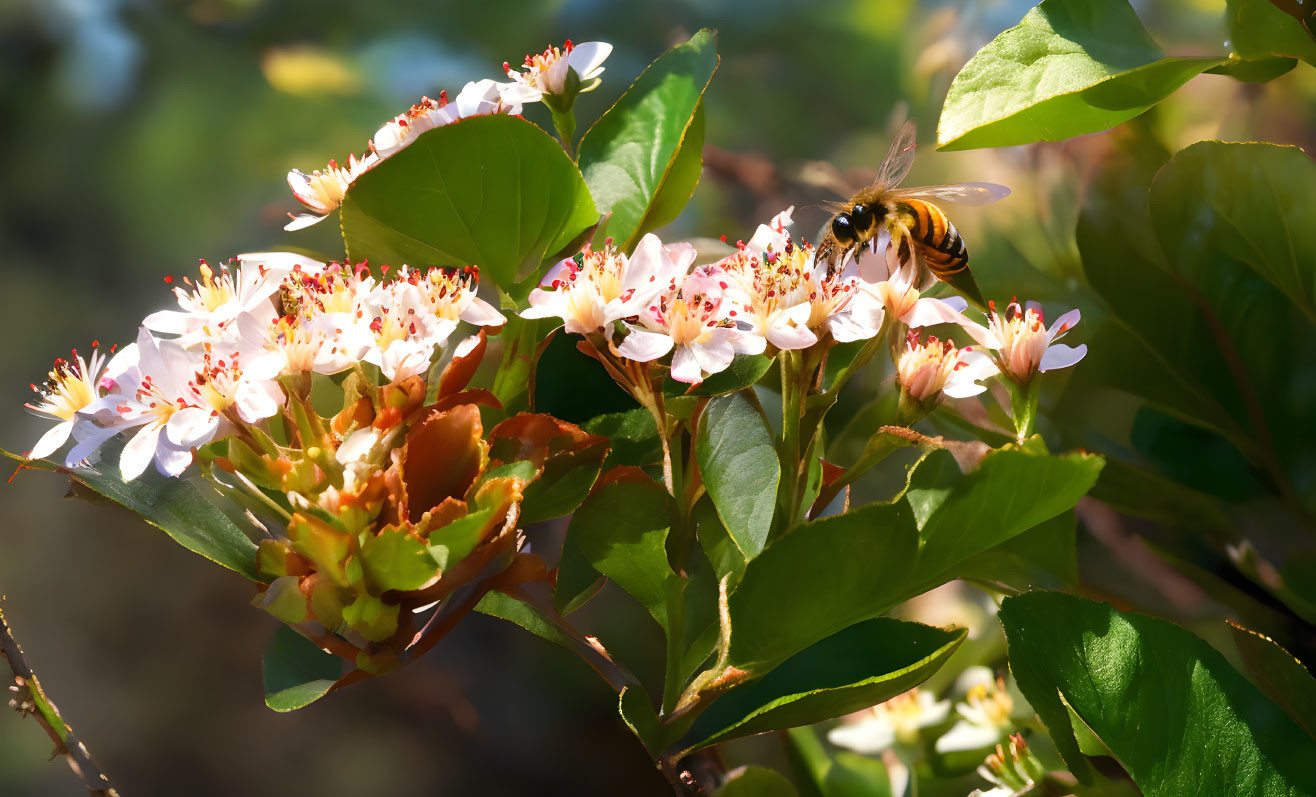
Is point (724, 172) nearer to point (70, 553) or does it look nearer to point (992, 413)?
point (992, 413)

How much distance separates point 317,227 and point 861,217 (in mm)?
457

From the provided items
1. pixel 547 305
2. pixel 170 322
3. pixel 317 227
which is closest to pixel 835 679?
pixel 547 305

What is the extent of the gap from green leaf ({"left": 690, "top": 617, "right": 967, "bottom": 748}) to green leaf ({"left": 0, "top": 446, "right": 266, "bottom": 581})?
0.17m

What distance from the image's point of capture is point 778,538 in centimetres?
32

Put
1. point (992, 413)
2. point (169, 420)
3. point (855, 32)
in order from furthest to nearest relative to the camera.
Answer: point (855, 32), point (992, 413), point (169, 420)

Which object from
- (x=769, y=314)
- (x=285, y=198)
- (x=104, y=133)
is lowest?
(x=769, y=314)

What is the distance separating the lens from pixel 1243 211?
16.6 inches

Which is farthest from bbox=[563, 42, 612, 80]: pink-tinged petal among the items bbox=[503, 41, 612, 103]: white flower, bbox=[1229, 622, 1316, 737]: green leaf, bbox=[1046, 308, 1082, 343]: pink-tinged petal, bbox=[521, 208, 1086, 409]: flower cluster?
bbox=[1229, 622, 1316, 737]: green leaf

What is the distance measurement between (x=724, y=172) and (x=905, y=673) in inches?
23.1

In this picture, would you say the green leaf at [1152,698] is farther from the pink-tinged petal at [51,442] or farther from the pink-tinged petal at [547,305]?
the pink-tinged petal at [51,442]

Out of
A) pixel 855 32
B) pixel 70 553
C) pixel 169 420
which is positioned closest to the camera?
pixel 169 420

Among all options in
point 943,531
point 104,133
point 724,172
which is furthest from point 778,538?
point 104,133

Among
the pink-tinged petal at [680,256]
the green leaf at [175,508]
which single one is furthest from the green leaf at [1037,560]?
the green leaf at [175,508]

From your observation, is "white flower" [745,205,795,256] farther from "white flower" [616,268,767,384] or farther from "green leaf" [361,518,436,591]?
"green leaf" [361,518,436,591]
